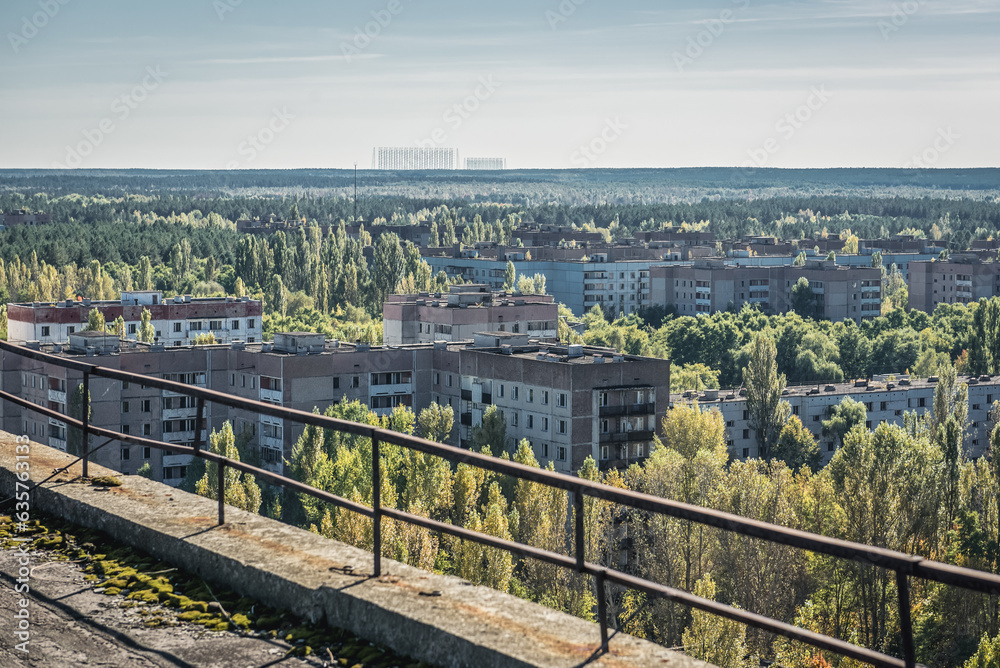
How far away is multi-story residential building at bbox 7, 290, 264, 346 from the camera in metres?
49.3

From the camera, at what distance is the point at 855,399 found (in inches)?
1706

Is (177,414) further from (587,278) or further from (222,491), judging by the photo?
(587,278)

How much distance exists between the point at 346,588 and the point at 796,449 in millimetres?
37443

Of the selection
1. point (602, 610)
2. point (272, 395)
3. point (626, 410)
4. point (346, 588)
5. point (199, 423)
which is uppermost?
point (199, 423)

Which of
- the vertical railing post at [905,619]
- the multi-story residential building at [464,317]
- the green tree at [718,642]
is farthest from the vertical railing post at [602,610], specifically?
the multi-story residential building at [464,317]

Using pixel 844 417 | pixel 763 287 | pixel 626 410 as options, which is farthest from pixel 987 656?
pixel 763 287

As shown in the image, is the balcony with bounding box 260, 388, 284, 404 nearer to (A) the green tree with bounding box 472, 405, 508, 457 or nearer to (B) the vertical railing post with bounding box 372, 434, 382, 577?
(A) the green tree with bounding box 472, 405, 508, 457

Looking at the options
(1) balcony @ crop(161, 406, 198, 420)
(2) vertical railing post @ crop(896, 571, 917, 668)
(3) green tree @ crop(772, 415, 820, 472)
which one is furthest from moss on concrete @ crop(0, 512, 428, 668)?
(3) green tree @ crop(772, 415, 820, 472)

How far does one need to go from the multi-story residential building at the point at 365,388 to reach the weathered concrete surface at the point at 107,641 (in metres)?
27.3

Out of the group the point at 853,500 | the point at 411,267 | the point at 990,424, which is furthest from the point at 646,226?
the point at 853,500

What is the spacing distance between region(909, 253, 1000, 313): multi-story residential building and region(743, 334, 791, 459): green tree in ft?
140

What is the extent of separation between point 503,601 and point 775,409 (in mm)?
37589

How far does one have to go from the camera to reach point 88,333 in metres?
37.1

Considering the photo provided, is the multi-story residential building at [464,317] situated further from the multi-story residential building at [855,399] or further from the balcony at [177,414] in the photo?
the balcony at [177,414]
